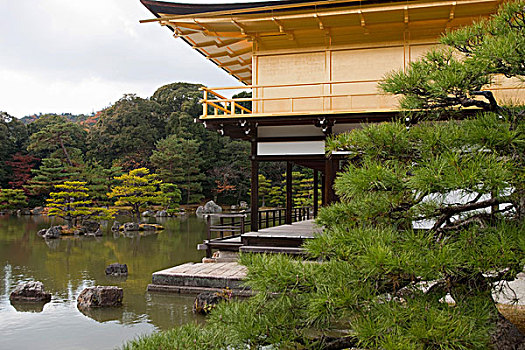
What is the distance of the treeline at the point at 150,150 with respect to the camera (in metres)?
30.7

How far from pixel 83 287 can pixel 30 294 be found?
1.08m

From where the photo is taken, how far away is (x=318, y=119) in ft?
28.0

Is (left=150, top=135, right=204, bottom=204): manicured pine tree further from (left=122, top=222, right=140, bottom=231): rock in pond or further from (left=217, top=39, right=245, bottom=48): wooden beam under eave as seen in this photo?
(left=217, top=39, right=245, bottom=48): wooden beam under eave

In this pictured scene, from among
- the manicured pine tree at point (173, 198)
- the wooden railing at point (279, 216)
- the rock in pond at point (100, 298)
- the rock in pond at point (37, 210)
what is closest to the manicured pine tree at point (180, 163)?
the manicured pine tree at point (173, 198)

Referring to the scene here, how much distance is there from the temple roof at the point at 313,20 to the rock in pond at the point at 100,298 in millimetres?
4901

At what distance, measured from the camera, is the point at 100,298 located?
6828mm

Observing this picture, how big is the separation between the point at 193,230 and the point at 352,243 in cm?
1673

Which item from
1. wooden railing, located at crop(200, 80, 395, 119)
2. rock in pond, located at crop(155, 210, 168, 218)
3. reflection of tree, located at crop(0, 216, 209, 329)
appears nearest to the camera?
reflection of tree, located at crop(0, 216, 209, 329)

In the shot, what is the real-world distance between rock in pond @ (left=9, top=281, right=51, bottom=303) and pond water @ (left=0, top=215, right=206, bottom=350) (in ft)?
0.44

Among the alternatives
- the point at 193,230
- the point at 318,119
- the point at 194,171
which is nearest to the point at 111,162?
the point at 194,171

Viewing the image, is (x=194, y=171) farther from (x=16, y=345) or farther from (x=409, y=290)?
(x=409, y=290)

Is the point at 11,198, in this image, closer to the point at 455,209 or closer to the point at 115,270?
the point at 115,270

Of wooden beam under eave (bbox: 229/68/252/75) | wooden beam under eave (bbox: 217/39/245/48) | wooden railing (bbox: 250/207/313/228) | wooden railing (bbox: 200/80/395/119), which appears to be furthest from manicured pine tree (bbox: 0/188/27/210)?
wooden railing (bbox: 200/80/395/119)

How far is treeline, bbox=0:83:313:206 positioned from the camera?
3067 centimetres
